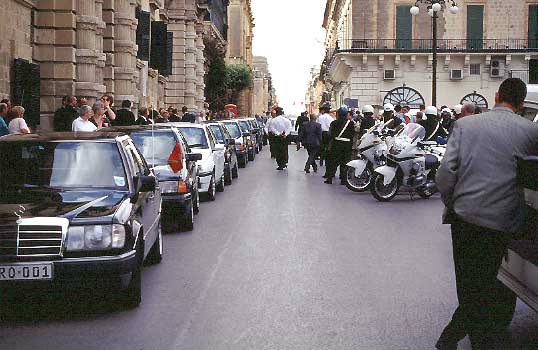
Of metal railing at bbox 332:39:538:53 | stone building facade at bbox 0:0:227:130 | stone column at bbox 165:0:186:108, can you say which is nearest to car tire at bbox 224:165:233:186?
stone building facade at bbox 0:0:227:130

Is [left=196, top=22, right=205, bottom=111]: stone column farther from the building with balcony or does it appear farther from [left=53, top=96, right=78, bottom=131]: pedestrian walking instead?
[left=53, top=96, right=78, bottom=131]: pedestrian walking

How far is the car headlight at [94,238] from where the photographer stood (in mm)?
6891

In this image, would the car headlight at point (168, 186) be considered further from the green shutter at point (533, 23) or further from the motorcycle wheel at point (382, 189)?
the green shutter at point (533, 23)

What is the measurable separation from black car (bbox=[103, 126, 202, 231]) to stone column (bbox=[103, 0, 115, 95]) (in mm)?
13694

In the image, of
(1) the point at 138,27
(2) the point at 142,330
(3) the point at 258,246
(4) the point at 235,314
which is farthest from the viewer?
(1) the point at 138,27

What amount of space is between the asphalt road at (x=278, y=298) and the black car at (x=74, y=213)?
38 centimetres

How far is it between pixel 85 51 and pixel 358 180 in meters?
8.38

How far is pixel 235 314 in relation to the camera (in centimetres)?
697

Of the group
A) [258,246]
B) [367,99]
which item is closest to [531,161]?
[258,246]

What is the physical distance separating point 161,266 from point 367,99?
4258cm

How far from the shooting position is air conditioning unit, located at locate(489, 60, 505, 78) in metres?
51.2

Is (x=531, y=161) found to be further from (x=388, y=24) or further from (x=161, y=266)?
(x=388, y=24)

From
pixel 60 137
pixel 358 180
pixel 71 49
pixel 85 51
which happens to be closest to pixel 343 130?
pixel 358 180

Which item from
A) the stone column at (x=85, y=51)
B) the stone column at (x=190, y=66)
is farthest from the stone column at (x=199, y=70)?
the stone column at (x=85, y=51)
